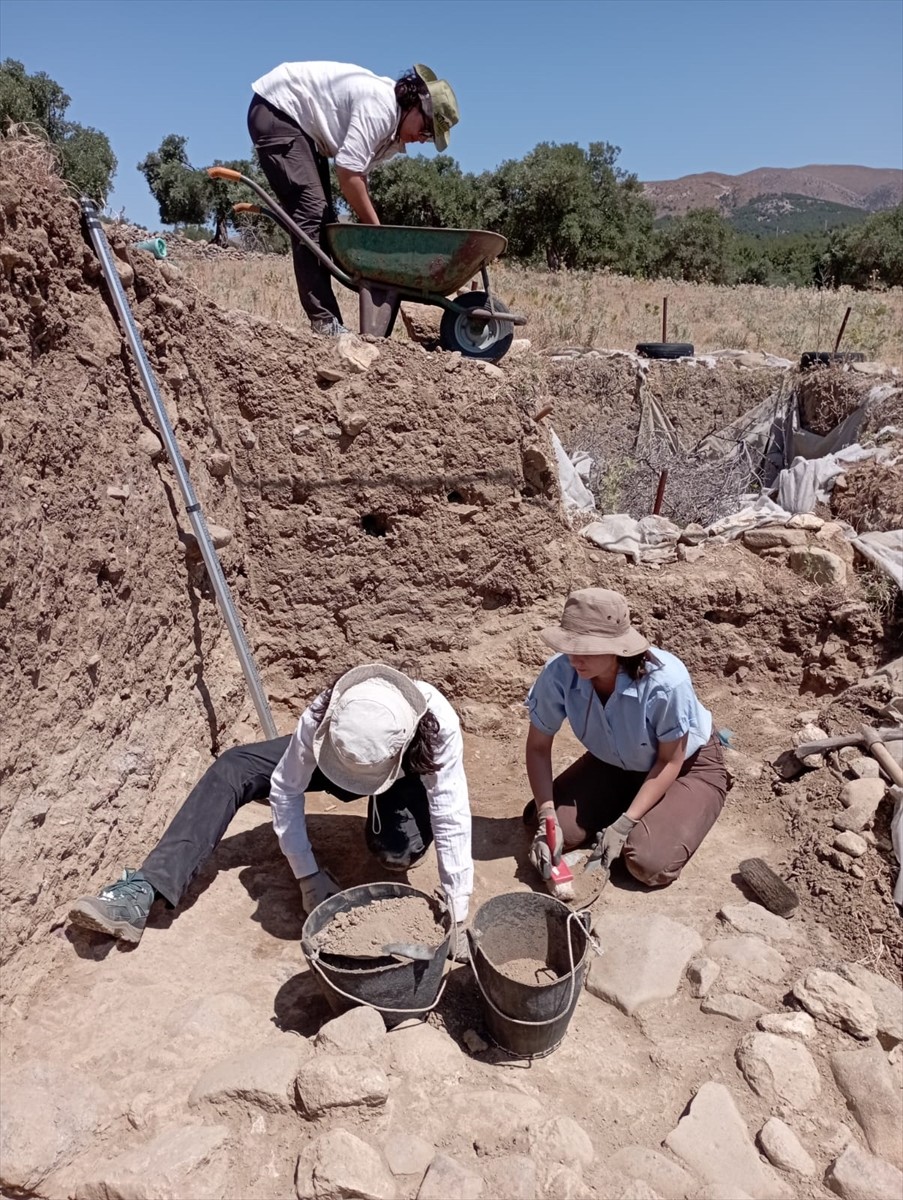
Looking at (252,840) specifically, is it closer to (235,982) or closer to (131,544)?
(235,982)

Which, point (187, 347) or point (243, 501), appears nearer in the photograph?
point (187, 347)

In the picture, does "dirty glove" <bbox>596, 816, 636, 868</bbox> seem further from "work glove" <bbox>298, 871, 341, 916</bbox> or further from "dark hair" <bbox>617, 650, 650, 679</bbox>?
"work glove" <bbox>298, 871, 341, 916</bbox>

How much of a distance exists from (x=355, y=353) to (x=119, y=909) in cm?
264

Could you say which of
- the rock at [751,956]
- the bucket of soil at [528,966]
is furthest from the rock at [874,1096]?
the bucket of soil at [528,966]

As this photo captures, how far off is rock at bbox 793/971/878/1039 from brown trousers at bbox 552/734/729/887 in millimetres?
651

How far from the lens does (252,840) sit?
10.4 ft

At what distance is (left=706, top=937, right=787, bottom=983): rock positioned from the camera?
8.71 ft

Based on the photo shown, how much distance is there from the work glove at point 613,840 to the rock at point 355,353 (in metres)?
2.35

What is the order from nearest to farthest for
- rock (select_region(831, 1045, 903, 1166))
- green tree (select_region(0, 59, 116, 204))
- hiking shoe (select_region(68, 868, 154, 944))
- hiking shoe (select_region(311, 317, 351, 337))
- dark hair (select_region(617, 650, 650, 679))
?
1. rock (select_region(831, 1045, 903, 1166))
2. hiking shoe (select_region(68, 868, 154, 944))
3. dark hair (select_region(617, 650, 650, 679))
4. hiking shoe (select_region(311, 317, 351, 337))
5. green tree (select_region(0, 59, 116, 204))

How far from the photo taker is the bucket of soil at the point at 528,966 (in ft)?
7.29

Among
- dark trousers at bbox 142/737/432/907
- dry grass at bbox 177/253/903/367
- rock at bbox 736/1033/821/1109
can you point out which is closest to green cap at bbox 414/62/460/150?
dry grass at bbox 177/253/903/367

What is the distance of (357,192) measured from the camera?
397 cm

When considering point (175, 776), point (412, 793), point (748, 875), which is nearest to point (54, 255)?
point (175, 776)

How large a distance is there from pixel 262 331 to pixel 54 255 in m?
1.19
